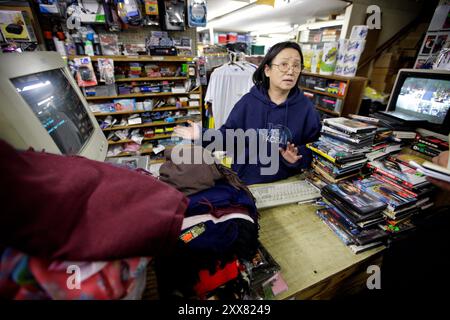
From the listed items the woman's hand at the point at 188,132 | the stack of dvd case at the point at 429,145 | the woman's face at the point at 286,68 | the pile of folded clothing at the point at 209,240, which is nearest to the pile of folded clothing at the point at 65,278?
the pile of folded clothing at the point at 209,240

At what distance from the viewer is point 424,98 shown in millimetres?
1496

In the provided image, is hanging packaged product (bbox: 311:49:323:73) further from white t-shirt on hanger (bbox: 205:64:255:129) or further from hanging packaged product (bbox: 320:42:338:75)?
white t-shirt on hanger (bbox: 205:64:255:129)

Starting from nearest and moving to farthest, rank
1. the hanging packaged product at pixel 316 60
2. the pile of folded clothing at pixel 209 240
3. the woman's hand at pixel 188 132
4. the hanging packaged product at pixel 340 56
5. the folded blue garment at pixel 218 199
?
the pile of folded clothing at pixel 209 240 < the folded blue garment at pixel 218 199 < the woman's hand at pixel 188 132 < the hanging packaged product at pixel 340 56 < the hanging packaged product at pixel 316 60

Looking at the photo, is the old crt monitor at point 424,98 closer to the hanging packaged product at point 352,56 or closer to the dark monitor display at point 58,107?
the hanging packaged product at point 352,56

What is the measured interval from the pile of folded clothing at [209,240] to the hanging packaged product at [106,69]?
2.24 m

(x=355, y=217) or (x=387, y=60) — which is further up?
(x=387, y=60)

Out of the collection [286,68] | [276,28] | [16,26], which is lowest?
[286,68]

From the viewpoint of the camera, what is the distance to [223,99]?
2867 mm

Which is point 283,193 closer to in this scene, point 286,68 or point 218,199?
point 218,199

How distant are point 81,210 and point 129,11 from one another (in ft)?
8.90

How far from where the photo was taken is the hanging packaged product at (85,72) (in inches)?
90.0

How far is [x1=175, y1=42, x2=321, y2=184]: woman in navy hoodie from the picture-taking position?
1402mm

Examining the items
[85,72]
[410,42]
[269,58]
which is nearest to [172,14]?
[85,72]

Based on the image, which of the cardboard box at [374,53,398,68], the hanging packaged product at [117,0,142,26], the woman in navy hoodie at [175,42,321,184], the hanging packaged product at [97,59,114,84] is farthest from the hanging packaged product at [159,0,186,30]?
the cardboard box at [374,53,398,68]
